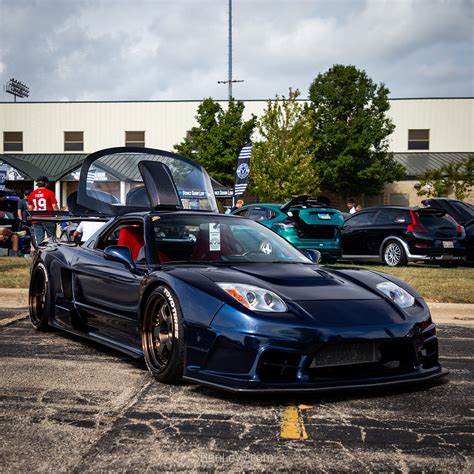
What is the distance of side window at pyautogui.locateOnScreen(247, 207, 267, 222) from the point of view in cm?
1550

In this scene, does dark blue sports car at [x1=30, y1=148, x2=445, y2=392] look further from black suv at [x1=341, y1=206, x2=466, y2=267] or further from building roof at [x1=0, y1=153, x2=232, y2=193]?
building roof at [x1=0, y1=153, x2=232, y2=193]

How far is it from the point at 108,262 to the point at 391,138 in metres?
38.2

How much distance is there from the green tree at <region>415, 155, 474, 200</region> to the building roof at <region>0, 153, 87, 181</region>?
17.4m

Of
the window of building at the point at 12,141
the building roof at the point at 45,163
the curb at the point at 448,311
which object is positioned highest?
the window of building at the point at 12,141

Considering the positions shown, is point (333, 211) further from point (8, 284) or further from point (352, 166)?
point (352, 166)

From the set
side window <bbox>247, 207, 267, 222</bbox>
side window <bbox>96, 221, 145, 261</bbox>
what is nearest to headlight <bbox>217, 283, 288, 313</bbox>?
side window <bbox>96, 221, 145, 261</bbox>

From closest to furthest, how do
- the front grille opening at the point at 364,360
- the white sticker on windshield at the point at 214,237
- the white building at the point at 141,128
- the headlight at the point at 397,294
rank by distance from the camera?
the front grille opening at the point at 364,360
the headlight at the point at 397,294
the white sticker on windshield at the point at 214,237
the white building at the point at 141,128

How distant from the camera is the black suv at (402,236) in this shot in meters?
14.5

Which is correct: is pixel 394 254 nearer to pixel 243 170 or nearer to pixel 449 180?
pixel 243 170

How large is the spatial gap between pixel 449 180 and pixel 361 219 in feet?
63.2

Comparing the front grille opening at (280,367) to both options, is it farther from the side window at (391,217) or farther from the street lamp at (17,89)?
the street lamp at (17,89)

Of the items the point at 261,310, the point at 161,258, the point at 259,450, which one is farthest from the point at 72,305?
the point at 259,450

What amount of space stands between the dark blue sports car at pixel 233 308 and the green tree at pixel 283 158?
27.6 meters

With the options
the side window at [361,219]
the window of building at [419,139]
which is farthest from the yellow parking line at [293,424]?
the window of building at [419,139]
